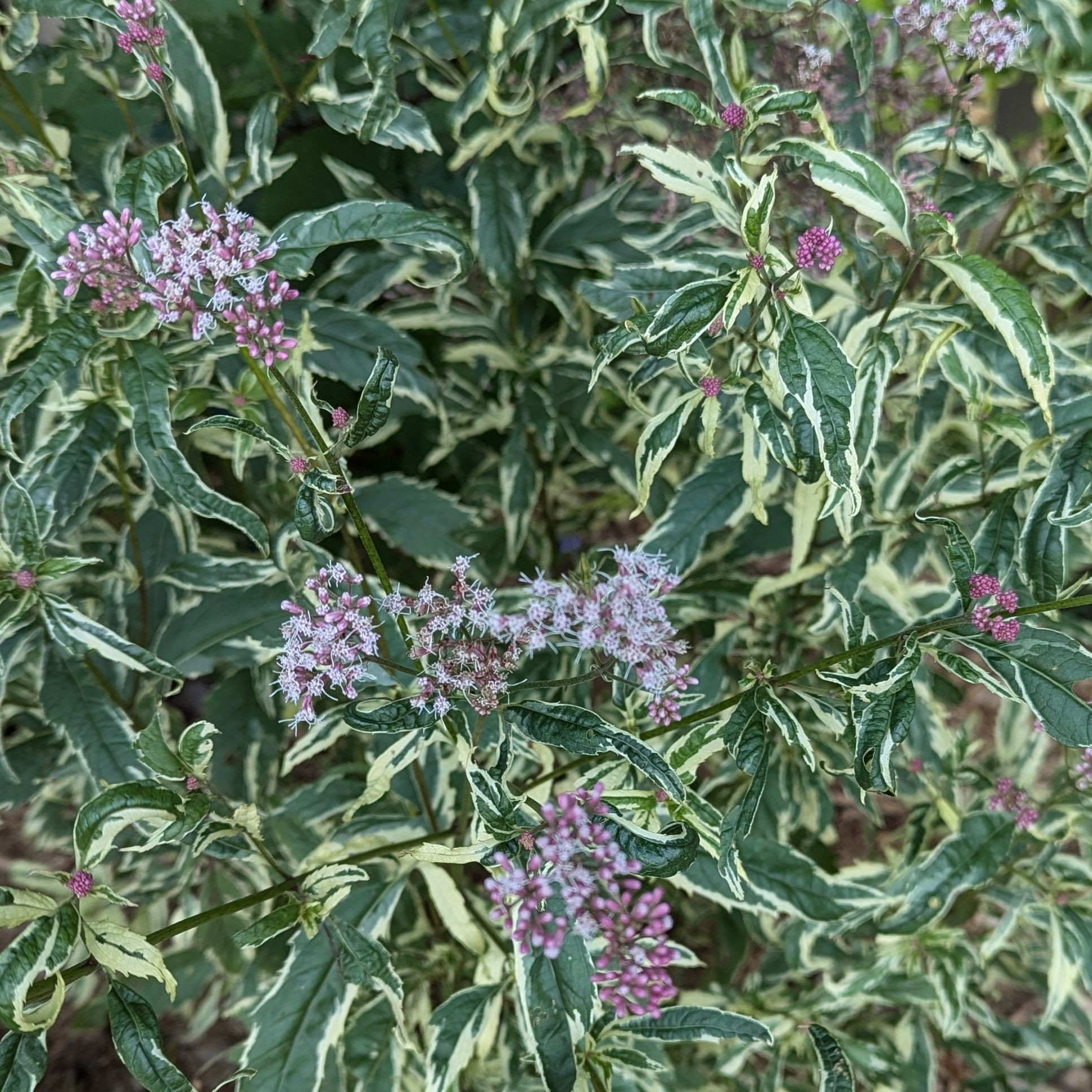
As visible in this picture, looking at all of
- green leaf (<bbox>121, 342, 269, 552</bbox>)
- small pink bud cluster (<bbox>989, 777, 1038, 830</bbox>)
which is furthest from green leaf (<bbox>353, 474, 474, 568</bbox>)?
small pink bud cluster (<bbox>989, 777, 1038, 830</bbox>)

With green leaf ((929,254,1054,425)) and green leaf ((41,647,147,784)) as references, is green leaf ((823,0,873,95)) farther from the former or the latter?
green leaf ((41,647,147,784))

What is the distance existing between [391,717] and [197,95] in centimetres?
103

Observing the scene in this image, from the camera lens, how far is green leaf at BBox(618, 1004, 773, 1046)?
3.58ft

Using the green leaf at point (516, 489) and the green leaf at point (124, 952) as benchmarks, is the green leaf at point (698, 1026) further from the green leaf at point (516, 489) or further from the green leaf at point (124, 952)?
the green leaf at point (516, 489)

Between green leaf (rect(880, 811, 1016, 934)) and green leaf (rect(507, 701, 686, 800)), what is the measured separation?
60 cm

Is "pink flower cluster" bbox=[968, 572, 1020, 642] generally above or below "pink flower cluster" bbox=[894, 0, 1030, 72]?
below

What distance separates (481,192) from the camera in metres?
1.56

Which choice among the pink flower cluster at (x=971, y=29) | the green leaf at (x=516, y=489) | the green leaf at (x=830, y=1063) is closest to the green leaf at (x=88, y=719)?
the green leaf at (x=516, y=489)

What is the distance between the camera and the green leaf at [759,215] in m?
0.89

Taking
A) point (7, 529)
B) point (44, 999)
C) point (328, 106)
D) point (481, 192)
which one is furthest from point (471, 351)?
point (44, 999)

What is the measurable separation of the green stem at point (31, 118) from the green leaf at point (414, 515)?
694mm

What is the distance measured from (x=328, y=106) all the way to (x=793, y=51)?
2.47ft

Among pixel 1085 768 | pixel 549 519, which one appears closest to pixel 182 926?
pixel 1085 768

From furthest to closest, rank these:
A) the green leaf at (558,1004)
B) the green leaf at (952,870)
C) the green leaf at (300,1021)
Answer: the green leaf at (952,870)
the green leaf at (300,1021)
the green leaf at (558,1004)
